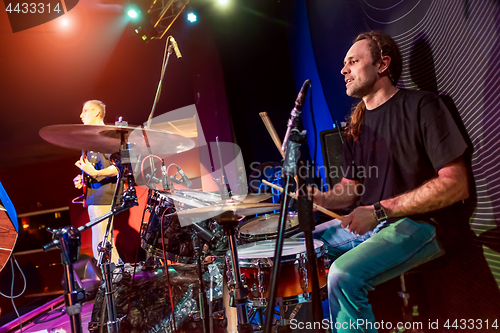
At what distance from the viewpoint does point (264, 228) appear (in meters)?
2.04

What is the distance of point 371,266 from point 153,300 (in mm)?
1421

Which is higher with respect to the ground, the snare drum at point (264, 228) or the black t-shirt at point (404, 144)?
the black t-shirt at point (404, 144)

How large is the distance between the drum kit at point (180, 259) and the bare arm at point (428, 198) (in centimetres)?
35

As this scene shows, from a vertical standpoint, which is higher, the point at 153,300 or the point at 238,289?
the point at 238,289

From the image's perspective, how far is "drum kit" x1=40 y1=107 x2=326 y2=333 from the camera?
5.43ft

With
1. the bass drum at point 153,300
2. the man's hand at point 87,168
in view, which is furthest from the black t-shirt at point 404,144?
the man's hand at point 87,168

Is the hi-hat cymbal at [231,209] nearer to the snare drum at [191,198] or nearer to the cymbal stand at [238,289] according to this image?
the cymbal stand at [238,289]

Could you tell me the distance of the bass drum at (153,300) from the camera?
1948mm

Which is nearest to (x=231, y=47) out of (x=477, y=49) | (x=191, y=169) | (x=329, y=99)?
(x=191, y=169)

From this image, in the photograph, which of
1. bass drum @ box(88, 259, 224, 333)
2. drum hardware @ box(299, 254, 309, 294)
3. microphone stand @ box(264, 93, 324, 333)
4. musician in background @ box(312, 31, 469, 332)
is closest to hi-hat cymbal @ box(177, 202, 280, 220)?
microphone stand @ box(264, 93, 324, 333)

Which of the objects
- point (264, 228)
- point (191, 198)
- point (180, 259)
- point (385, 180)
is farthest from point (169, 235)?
point (385, 180)

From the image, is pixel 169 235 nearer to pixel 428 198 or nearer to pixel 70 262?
pixel 70 262

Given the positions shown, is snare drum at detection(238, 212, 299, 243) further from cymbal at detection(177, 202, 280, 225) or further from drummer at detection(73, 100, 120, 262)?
drummer at detection(73, 100, 120, 262)

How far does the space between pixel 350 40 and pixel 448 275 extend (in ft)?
5.19
